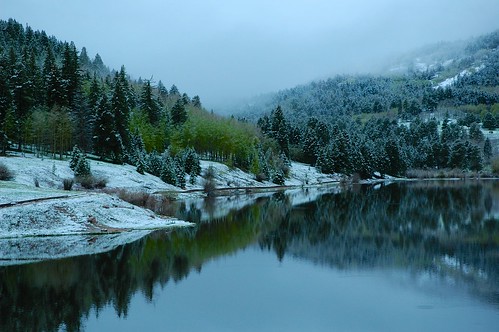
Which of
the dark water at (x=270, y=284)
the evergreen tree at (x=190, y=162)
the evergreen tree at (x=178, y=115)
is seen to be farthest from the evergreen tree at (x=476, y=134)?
the dark water at (x=270, y=284)

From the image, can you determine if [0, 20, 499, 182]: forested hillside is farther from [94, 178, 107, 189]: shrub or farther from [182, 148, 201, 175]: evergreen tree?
→ [94, 178, 107, 189]: shrub

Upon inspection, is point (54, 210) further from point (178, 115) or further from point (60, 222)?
point (178, 115)

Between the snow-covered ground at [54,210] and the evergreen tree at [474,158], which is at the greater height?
the evergreen tree at [474,158]

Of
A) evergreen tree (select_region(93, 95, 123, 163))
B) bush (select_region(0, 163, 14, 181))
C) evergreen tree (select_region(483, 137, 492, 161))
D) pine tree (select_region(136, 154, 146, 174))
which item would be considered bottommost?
bush (select_region(0, 163, 14, 181))

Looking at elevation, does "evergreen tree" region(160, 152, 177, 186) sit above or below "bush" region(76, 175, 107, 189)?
above

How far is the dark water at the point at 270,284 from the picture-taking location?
16344 millimetres

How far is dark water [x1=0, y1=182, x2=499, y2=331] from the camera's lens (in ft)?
53.6

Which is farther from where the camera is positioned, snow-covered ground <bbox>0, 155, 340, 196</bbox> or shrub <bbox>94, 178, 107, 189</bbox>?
shrub <bbox>94, 178, 107, 189</bbox>

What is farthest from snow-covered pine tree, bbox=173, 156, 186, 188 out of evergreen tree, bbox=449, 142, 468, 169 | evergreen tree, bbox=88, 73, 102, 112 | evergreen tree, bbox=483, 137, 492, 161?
evergreen tree, bbox=483, 137, 492, 161

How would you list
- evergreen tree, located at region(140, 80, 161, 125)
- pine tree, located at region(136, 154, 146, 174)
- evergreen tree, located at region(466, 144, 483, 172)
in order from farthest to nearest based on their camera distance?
evergreen tree, located at region(466, 144, 483, 172), evergreen tree, located at region(140, 80, 161, 125), pine tree, located at region(136, 154, 146, 174)

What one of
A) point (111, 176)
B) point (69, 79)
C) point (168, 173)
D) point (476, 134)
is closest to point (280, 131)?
point (168, 173)

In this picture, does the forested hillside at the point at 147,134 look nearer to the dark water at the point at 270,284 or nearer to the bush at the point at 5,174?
the bush at the point at 5,174

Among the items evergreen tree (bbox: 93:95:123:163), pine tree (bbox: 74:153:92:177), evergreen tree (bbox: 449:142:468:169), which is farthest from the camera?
evergreen tree (bbox: 449:142:468:169)

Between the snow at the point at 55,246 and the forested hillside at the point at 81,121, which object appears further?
the forested hillside at the point at 81,121
